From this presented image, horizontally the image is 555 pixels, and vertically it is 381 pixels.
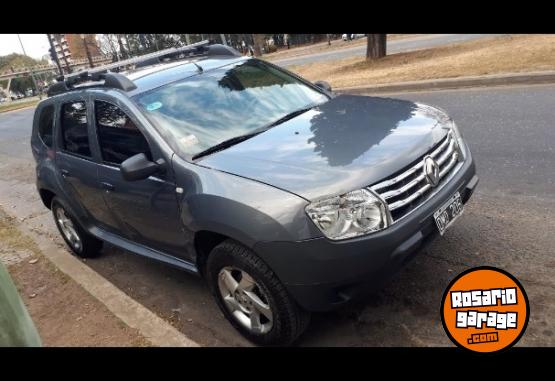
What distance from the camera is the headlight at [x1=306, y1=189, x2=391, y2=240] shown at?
246cm

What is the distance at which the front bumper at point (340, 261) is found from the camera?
2.45m

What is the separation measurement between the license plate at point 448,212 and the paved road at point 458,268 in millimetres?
393

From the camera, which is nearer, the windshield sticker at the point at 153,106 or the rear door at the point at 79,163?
the windshield sticker at the point at 153,106

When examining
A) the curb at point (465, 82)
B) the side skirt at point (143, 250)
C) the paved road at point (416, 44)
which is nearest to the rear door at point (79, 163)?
the side skirt at point (143, 250)

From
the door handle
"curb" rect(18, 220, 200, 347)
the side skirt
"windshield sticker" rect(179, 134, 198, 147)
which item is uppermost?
"windshield sticker" rect(179, 134, 198, 147)

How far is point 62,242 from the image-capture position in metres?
5.61

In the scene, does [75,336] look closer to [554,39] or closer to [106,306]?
[106,306]

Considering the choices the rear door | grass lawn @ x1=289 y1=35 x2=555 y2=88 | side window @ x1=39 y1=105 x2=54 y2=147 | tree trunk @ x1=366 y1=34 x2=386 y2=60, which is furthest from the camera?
tree trunk @ x1=366 y1=34 x2=386 y2=60

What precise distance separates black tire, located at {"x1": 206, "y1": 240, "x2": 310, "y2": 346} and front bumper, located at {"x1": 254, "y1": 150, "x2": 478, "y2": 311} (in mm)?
77

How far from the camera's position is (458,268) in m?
3.40

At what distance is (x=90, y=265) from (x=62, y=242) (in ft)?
3.33

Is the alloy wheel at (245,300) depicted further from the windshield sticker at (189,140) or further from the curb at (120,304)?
the windshield sticker at (189,140)
